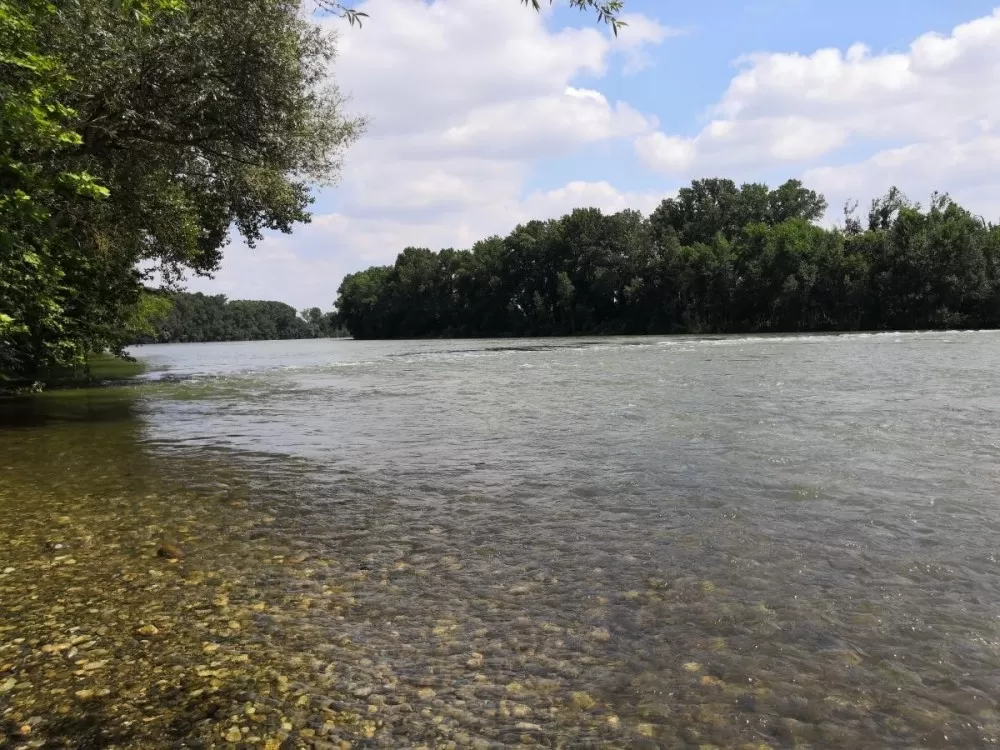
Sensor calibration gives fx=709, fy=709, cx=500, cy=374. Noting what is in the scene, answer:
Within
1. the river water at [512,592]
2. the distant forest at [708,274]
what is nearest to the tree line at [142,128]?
the river water at [512,592]

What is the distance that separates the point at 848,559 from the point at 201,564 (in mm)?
6056

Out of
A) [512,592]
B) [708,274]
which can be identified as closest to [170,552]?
[512,592]

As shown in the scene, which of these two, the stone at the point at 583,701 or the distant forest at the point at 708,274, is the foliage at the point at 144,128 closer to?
the stone at the point at 583,701

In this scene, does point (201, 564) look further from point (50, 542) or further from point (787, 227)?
point (787, 227)

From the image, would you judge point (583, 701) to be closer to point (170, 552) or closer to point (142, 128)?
point (170, 552)

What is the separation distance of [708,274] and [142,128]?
91.8 m

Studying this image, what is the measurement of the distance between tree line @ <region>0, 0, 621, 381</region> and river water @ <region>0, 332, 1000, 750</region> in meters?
4.33

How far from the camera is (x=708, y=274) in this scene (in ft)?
326

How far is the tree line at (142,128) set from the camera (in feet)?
34.6

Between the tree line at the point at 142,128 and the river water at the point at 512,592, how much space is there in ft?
14.2

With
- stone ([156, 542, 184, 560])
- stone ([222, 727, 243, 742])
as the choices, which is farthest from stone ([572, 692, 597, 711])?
stone ([156, 542, 184, 560])

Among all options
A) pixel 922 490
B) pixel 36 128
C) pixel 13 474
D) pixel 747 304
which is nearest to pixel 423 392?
pixel 13 474

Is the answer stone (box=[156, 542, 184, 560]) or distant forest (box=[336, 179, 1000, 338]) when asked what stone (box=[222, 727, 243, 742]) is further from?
distant forest (box=[336, 179, 1000, 338])

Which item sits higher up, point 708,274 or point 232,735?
point 708,274
